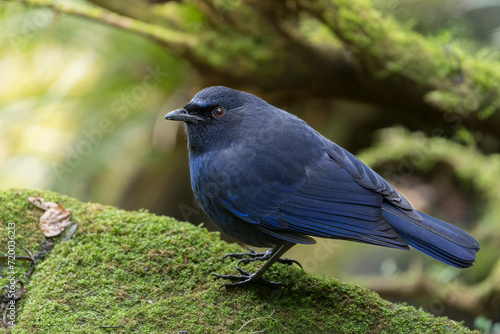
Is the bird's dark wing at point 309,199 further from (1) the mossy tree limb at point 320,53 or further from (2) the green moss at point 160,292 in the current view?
(1) the mossy tree limb at point 320,53

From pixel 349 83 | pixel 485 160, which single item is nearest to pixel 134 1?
pixel 349 83

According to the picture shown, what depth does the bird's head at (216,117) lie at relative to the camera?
3.25 m

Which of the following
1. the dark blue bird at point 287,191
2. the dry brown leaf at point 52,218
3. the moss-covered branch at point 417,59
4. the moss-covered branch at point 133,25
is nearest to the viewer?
the dark blue bird at point 287,191

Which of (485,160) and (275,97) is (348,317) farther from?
(485,160)

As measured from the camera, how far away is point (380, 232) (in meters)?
2.78

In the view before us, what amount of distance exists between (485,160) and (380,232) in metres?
4.61

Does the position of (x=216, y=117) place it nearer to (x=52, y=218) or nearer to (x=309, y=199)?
(x=309, y=199)

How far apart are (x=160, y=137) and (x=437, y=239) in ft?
14.9

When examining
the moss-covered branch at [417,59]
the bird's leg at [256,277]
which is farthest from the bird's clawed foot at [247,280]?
the moss-covered branch at [417,59]

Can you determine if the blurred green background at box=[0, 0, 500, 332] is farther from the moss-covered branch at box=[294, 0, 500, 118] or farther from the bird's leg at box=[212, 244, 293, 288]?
the bird's leg at box=[212, 244, 293, 288]

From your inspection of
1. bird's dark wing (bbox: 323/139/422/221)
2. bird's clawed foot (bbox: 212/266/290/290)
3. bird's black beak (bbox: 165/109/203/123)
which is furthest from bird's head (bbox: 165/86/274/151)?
bird's clawed foot (bbox: 212/266/290/290)

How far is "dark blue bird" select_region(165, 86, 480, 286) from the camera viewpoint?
2.82 meters

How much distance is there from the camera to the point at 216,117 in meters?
3.30

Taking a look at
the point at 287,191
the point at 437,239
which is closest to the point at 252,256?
the point at 287,191
